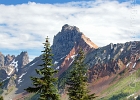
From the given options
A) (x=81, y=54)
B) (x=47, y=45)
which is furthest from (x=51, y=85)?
(x=81, y=54)

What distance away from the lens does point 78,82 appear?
40.5 metres

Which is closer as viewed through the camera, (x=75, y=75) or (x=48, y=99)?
(x=48, y=99)

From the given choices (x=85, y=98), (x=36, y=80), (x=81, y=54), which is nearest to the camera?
(x=36, y=80)

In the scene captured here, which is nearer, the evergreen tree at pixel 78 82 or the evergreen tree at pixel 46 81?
the evergreen tree at pixel 46 81

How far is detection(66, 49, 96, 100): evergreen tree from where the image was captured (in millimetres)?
39812

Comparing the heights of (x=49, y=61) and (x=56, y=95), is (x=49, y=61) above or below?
above

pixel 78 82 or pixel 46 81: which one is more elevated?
pixel 46 81

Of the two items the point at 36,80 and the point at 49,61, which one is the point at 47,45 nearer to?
the point at 49,61

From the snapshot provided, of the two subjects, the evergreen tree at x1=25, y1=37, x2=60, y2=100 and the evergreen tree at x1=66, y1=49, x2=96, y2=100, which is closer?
the evergreen tree at x1=25, y1=37, x2=60, y2=100

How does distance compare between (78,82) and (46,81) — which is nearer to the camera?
(46,81)

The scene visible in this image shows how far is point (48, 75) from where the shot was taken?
31.3m

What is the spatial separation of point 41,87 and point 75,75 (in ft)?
34.8

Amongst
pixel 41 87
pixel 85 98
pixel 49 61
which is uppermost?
pixel 49 61

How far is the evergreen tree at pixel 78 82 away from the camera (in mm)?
39812
